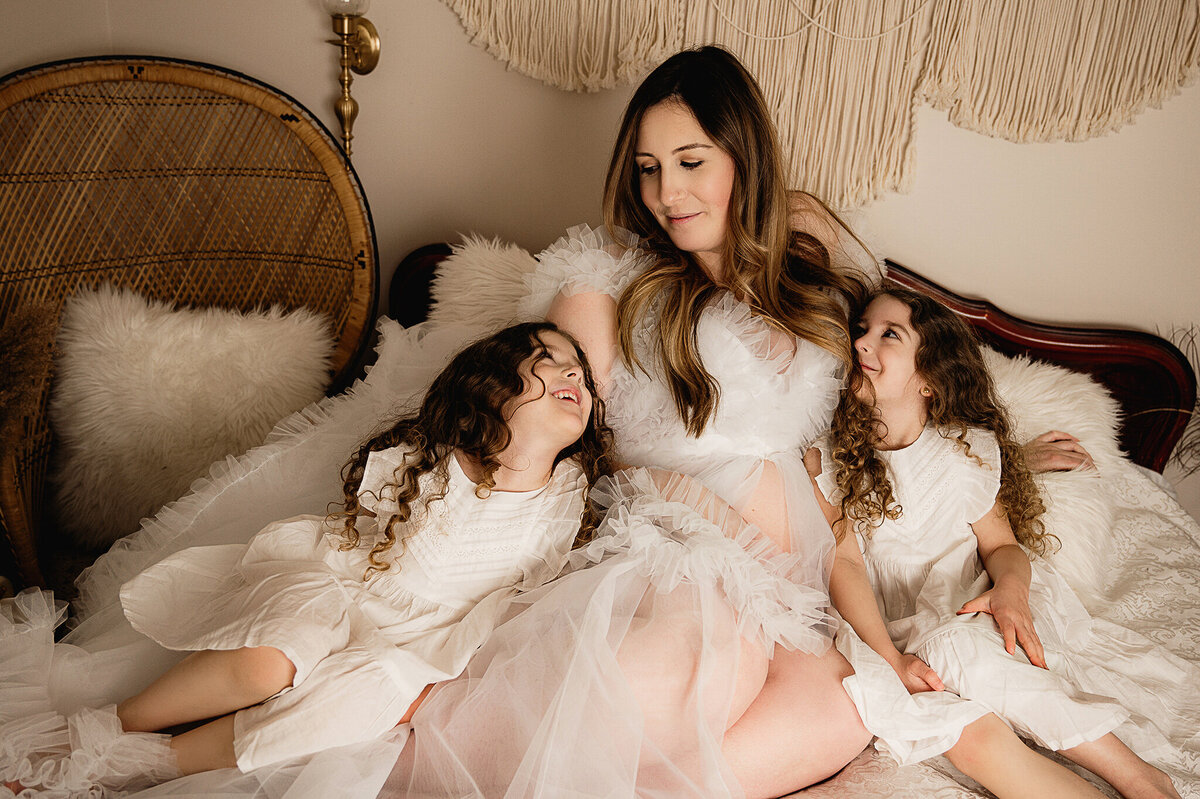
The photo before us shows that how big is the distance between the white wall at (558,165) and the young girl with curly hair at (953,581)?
696 millimetres

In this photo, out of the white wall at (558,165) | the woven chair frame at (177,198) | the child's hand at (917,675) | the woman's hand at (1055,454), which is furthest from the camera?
the white wall at (558,165)

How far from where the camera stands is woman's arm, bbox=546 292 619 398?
1770 mm

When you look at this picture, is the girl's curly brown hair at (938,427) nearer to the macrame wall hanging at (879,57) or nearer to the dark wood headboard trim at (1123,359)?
the dark wood headboard trim at (1123,359)

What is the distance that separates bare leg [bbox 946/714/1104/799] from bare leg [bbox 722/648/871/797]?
164mm

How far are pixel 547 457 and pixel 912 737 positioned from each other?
2.68 feet

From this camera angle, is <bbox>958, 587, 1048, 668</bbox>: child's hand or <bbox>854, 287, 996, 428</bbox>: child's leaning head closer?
<bbox>958, 587, 1048, 668</bbox>: child's hand

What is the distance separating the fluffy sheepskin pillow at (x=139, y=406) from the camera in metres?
1.98

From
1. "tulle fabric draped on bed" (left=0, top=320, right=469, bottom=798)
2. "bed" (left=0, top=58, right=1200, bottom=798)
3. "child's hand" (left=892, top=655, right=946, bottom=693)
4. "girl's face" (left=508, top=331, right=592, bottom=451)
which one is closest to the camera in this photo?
"tulle fabric draped on bed" (left=0, top=320, right=469, bottom=798)

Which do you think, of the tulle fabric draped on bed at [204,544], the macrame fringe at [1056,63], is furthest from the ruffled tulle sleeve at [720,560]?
the macrame fringe at [1056,63]

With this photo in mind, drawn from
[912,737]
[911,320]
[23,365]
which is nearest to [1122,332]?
[911,320]

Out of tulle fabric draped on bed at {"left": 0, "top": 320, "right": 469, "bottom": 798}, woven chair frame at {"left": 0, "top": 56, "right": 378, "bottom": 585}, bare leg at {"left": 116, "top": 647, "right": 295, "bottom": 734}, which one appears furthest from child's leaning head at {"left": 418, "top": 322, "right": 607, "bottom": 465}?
woven chair frame at {"left": 0, "top": 56, "right": 378, "bottom": 585}

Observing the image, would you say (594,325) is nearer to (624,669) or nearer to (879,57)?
(624,669)

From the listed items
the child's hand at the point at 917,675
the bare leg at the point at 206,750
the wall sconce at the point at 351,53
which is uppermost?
the wall sconce at the point at 351,53

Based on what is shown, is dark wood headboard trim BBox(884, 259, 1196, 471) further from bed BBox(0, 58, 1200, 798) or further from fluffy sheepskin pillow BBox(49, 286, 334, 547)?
fluffy sheepskin pillow BBox(49, 286, 334, 547)
